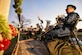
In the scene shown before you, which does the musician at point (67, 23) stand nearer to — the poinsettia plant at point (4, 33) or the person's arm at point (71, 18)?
the person's arm at point (71, 18)

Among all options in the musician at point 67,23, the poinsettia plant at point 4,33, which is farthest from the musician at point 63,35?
the poinsettia plant at point 4,33

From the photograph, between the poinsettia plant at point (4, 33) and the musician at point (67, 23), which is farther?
the musician at point (67, 23)

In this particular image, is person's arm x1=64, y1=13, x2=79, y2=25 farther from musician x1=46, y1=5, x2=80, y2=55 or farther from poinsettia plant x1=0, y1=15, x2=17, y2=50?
poinsettia plant x1=0, y1=15, x2=17, y2=50

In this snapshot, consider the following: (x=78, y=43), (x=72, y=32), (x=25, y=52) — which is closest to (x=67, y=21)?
(x=72, y=32)

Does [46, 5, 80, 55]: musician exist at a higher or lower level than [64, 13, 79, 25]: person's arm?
lower

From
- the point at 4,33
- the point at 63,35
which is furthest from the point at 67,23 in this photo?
the point at 4,33

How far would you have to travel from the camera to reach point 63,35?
3418 millimetres

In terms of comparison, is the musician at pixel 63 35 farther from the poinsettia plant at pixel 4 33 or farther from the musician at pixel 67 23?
the poinsettia plant at pixel 4 33

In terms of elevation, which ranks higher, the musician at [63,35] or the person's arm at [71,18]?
the person's arm at [71,18]

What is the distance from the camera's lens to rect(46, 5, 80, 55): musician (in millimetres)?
3328

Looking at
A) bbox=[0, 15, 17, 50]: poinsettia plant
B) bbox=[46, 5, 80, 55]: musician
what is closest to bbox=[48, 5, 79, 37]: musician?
bbox=[46, 5, 80, 55]: musician

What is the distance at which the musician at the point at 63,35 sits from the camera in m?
3.33

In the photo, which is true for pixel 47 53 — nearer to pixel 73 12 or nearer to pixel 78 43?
pixel 78 43

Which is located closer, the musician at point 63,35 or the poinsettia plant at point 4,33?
the poinsettia plant at point 4,33
